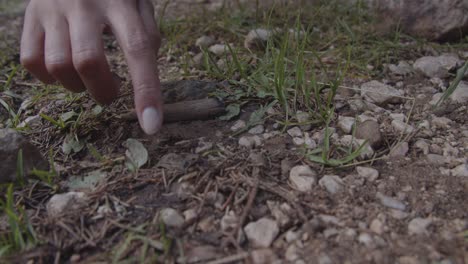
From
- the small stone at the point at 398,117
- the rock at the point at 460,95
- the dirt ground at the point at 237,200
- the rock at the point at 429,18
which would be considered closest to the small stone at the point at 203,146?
the dirt ground at the point at 237,200

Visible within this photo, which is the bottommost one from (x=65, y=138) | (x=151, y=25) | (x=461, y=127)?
(x=461, y=127)

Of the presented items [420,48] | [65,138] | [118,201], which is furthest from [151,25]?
[420,48]

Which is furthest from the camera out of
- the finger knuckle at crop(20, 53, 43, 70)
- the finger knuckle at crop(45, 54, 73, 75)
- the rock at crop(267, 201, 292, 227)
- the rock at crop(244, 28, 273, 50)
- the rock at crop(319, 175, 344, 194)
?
the rock at crop(244, 28, 273, 50)

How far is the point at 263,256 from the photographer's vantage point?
1088 millimetres

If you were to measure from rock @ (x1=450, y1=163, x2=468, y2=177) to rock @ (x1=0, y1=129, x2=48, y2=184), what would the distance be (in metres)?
1.25

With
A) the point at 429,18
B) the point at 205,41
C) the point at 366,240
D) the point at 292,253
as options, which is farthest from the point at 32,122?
the point at 429,18

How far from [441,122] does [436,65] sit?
47 cm

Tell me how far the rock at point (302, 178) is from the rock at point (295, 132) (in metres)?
0.20

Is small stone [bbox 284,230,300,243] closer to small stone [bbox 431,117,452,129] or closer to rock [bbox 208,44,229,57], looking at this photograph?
small stone [bbox 431,117,452,129]

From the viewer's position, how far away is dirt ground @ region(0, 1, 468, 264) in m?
1.11

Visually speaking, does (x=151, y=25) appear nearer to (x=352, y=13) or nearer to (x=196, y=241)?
(x=196, y=241)

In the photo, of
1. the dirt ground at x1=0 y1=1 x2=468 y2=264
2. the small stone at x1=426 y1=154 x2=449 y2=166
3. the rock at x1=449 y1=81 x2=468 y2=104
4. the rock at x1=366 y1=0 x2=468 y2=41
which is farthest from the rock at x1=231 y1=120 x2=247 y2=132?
the rock at x1=366 y1=0 x2=468 y2=41

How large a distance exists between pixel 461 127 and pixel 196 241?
3.46 feet

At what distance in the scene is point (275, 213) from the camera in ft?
3.96
